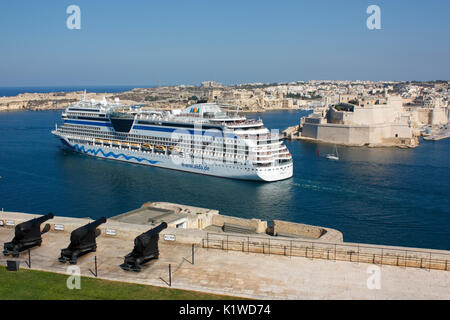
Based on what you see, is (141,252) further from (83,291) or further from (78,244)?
(78,244)

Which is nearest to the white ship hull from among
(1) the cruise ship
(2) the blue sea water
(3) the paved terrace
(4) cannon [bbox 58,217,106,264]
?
(1) the cruise ship

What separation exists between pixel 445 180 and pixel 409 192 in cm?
581

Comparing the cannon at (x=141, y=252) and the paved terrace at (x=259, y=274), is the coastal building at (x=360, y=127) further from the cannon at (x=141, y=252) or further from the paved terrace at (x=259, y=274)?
the cannon at (x=141, y=252)

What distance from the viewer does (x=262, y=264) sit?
32.8 feet

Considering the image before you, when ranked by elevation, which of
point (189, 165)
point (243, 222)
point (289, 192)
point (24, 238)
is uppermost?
point (24, 238)

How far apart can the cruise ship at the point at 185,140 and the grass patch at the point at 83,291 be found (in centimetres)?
2200

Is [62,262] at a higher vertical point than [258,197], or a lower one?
higher

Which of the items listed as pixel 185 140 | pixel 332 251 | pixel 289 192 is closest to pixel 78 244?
pixel 332 251

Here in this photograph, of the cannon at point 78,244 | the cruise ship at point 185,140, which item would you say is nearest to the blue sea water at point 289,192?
the cruise ship at point 185,140

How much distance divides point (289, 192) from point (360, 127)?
30351 millimetres

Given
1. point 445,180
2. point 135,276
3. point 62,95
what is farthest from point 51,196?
point 62,95

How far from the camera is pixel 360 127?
54844 mm

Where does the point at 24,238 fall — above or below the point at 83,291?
above
